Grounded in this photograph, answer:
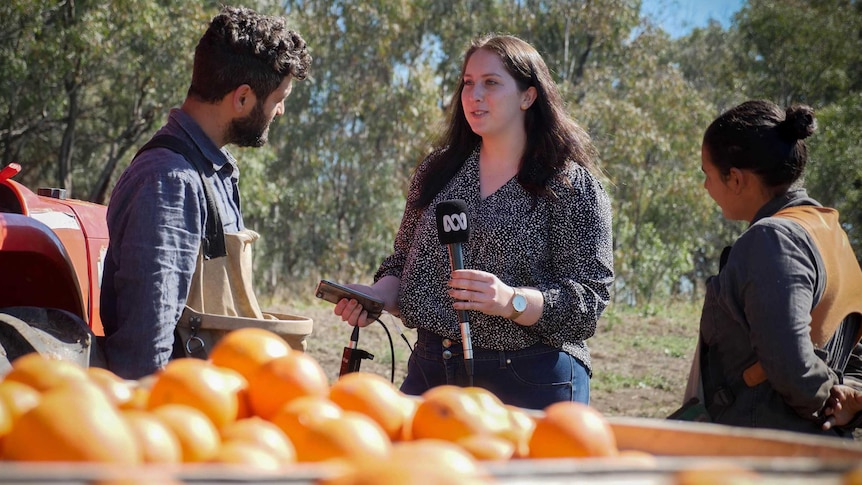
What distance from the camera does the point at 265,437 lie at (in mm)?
1331

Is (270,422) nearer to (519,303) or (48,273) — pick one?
(519,303)

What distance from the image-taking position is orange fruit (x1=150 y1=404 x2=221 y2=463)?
131cm

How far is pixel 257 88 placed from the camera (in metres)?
3.18

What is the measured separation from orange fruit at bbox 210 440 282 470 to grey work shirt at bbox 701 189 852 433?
2.01 metres

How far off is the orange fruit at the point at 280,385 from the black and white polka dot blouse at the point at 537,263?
152 cm

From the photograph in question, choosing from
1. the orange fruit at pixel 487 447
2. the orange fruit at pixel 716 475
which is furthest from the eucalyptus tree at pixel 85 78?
the orange fruit at pixel 716 475

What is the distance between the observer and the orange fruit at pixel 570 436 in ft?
4.65

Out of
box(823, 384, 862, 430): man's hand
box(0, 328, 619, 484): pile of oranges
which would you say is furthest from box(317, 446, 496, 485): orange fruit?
box(823, 384, 862, 430): man's hand

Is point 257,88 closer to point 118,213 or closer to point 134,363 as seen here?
point 118,213

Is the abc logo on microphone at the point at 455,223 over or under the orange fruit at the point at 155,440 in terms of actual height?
over

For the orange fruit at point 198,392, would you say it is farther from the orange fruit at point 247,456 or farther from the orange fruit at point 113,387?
the orange fruit at point 247,456

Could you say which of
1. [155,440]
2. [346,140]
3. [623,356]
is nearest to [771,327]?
[155,440]

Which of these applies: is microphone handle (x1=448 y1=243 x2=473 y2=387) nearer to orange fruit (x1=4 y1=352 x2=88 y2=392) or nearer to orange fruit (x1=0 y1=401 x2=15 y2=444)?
orange fruit (x1=4 y1=352 x2=88 y2=392)

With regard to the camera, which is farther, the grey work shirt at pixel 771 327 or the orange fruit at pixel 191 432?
the grey work shirt at pixel 771 327
